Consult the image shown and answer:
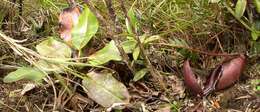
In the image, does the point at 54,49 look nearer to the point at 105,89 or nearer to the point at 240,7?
the point at 105,89

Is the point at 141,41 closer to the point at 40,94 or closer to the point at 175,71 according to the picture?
the point at 175,71

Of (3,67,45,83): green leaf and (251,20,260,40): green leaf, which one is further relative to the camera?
(251,20,260,40): green leaf

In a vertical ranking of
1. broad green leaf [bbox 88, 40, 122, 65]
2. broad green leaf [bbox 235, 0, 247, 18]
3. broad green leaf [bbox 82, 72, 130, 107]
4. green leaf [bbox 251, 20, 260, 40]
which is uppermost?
broad green leaf [bbox 235, 0, 247, 18]

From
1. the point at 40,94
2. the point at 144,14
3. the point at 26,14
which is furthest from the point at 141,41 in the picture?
the point at 26,14

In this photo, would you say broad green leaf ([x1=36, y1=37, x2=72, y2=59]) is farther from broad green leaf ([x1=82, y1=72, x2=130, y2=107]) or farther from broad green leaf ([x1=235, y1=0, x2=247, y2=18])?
broad green leaf ([x1=235, y1=0, x2=247, y2=18])

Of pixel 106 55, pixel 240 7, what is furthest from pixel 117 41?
pixel 240 7

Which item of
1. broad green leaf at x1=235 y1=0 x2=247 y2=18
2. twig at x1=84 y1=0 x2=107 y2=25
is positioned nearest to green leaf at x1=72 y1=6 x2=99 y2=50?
twig at x1=84 y1=0 x2=107 y2=25
